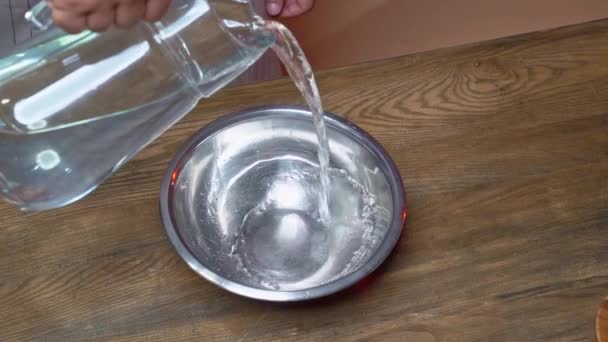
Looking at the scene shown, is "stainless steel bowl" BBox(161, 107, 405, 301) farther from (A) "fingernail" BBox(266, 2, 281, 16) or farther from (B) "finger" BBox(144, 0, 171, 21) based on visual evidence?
(A) "fingernail" BBox(266, 2, 281, 16)

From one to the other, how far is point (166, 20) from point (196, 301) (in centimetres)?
27

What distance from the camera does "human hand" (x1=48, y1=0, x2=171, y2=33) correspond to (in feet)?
1.77

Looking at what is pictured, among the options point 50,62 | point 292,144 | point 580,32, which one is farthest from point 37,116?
point 580,32

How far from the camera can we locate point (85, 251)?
734 millimetres

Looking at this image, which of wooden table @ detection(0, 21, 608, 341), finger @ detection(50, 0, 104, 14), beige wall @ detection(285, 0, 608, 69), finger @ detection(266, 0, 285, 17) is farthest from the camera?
beige wall @ detection(285, 0, 608, 69)

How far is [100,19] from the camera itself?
0.55 meters

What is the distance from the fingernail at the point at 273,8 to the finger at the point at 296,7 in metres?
0.02

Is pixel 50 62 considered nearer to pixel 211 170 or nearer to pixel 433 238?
pixel 211 170

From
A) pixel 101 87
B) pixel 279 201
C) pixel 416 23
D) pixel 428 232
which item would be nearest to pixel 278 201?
pixel 279 201

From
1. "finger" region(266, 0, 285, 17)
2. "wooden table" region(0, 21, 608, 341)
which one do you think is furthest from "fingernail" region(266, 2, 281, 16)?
"wooden table" region(0, 21, 608, 341)

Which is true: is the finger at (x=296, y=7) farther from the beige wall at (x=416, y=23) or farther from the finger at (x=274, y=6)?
the beige wall at (x=416, y=23)

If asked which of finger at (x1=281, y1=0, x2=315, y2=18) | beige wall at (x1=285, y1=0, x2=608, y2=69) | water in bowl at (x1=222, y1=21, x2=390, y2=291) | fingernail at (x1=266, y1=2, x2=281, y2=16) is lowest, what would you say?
beige wall at (x1=285, y1=0, x2=608, y2=69)

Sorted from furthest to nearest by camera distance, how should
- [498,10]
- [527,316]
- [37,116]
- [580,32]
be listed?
[498,10] → [580,32] → [527,316] → [37,116]

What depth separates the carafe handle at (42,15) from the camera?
57cm
